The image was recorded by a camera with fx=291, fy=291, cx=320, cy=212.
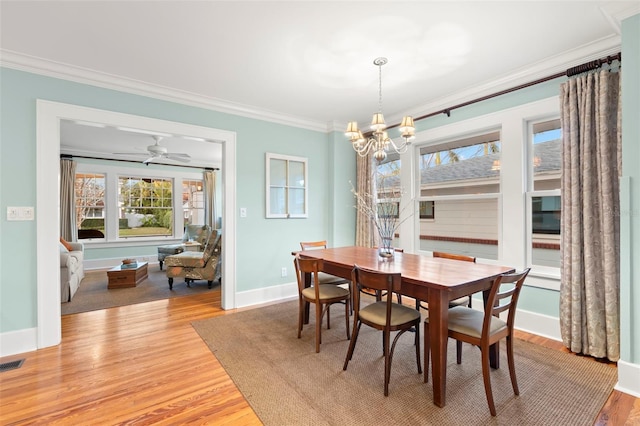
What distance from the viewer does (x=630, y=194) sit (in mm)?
1956

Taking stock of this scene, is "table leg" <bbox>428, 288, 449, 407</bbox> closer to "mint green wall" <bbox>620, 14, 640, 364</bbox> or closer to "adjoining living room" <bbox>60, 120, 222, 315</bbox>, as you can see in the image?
"mint green wall" <bbox>620, 14, 640, 364</bbox>

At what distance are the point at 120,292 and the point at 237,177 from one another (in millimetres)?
2649

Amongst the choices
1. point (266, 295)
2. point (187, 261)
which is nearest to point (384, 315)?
point (266, 295)

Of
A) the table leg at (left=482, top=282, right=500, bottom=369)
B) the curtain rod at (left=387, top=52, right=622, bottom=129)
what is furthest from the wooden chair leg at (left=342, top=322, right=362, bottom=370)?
the curtain rod at (left=387, top=52, right=622, bottom=129)

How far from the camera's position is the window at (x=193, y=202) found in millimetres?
7715

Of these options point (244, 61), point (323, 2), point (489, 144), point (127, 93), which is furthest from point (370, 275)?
point (127, 93)

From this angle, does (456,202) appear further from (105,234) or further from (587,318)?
(105,234)

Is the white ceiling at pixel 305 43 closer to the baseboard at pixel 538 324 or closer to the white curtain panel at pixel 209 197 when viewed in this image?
the baseboard at pixel 538 324

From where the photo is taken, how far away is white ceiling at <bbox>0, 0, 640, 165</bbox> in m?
2.02

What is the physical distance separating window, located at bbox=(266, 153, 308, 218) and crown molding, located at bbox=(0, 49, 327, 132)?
56cm

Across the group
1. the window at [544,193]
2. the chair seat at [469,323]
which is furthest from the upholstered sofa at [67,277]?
the window at [544,193]

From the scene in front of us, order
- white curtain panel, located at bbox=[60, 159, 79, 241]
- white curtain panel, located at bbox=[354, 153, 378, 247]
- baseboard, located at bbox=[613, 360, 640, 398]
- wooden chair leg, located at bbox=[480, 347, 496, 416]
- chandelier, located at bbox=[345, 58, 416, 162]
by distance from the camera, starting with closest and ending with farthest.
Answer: wooden chair leg, located at bbox=[480, 347, 496, 416] < baseboard, located at bbox=[613, 360, 640, 398] < chandelier, located at bbox=[345, 58, 416, 162] < white curtain panel, located at bbox=[354, 153, 378, 247] < white curtain panel, located at bbox=[60, 159, 79, 241]

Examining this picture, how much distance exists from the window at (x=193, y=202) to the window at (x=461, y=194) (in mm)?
6050

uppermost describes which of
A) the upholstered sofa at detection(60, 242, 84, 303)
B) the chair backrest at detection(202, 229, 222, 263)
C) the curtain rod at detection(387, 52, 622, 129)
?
the curtain rod at detection(387, 52, 622, 129)
